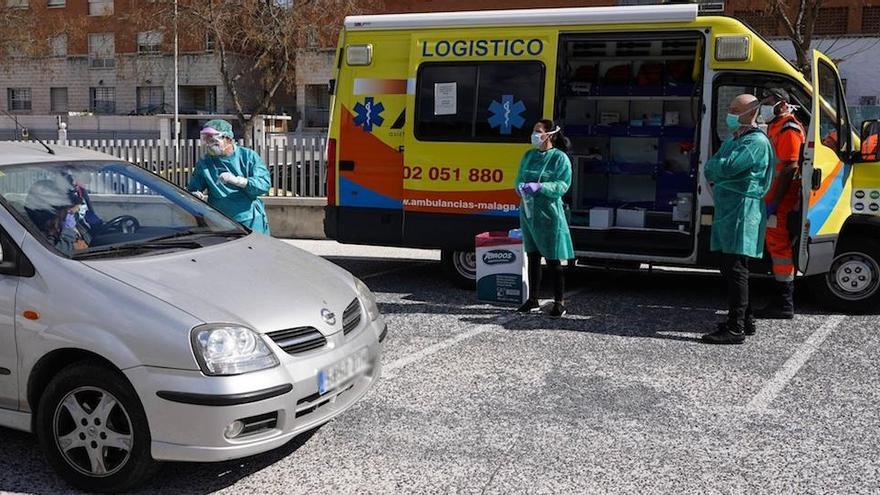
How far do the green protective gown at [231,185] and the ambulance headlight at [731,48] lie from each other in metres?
4.16

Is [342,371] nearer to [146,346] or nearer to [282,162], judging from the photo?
[146,346]

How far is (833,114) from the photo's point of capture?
7.57 metres

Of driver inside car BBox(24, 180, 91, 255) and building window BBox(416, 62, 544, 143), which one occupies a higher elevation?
building window BBox(416, 62, 544, 143)

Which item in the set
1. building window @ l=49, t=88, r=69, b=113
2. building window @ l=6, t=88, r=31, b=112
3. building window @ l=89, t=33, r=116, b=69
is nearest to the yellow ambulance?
building window @ l=89, t=33, r=116, b=69

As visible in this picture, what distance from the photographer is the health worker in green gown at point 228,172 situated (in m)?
7.05

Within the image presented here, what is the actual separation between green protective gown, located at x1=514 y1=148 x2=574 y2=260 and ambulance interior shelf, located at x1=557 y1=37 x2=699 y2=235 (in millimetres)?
1099

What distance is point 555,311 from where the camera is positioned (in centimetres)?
755

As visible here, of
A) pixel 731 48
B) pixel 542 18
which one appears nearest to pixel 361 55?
pixel 542 18

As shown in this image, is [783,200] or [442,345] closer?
[442,345]

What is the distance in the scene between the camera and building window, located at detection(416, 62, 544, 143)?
8.32m

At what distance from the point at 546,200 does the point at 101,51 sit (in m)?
51.6

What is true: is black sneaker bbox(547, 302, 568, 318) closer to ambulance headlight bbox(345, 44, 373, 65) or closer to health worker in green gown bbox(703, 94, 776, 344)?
health worker in green gown bbox(703, 94, 776, 344)

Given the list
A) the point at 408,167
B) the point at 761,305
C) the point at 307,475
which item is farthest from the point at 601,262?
the point at 307,475

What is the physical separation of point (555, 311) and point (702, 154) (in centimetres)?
200
